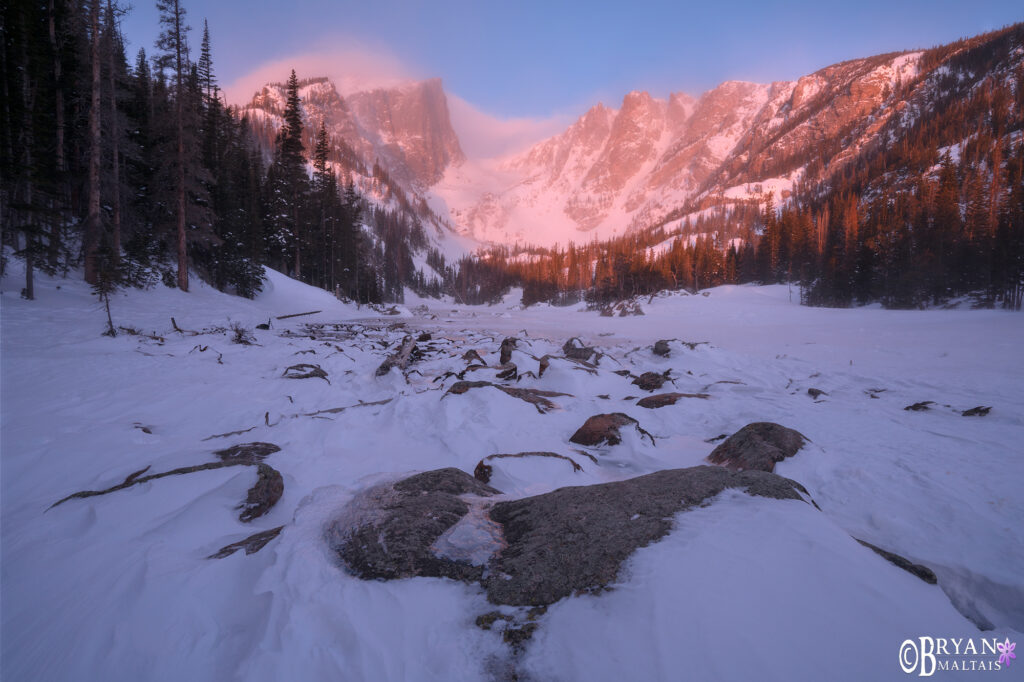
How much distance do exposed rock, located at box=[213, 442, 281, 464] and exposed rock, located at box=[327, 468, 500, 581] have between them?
167 centimetres

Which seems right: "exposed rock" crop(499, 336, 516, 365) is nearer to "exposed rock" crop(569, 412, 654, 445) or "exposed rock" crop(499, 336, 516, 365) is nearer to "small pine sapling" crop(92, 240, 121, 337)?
"exposed rock" crop(569, 412, 654, 445)

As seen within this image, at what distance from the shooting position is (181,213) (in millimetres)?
17484

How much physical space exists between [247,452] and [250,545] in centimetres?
215

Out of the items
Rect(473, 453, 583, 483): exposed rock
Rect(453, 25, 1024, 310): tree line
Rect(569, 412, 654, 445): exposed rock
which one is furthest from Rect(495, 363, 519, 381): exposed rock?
Rect(453, 25, 1024, 310): tree line

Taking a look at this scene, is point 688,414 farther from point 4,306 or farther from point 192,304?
point 192,304

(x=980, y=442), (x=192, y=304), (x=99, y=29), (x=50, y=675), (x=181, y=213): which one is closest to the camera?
(x=50, y=675)

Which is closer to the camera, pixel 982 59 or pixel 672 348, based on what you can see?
pixel 672 348

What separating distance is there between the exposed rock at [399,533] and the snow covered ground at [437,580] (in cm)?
9

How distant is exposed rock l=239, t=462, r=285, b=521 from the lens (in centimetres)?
281

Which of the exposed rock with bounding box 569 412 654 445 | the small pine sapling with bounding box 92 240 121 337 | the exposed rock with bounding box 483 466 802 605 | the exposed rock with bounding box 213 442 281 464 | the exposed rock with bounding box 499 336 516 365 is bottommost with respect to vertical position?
the exposed rock with bounding box 569 412 654 445

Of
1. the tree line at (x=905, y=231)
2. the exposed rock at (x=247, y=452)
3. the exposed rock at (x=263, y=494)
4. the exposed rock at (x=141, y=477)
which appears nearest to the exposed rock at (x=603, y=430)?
the exposed rock at (x=263, y=494)

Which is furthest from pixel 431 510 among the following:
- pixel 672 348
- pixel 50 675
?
pixel 672 348

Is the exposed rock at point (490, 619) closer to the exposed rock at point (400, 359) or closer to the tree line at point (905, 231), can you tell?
the exposed rock at point (400, 359)

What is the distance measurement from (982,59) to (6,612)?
157 metres
